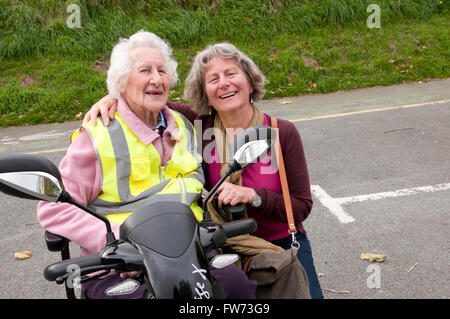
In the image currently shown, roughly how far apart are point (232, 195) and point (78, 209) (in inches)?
26.8

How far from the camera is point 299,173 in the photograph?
2336 millimetres

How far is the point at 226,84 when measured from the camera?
2.41 m

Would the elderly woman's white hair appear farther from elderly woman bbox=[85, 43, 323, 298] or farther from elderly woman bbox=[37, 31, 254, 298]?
elderly woman bbox=[85, 43, 323, 298]

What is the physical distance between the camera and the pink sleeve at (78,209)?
6.12 ft

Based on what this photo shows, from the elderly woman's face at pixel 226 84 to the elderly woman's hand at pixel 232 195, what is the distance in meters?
0.61

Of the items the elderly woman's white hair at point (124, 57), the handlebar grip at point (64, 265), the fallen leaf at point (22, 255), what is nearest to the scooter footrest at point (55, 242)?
the handlebar grip at point (64, 265)

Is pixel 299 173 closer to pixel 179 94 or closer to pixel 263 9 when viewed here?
pixel 179 94

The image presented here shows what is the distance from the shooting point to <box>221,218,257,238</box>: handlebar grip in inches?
63.6

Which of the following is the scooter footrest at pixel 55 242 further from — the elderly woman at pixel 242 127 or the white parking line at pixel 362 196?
→ the white parking line at pixel 362 196

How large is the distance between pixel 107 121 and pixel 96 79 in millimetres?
6746

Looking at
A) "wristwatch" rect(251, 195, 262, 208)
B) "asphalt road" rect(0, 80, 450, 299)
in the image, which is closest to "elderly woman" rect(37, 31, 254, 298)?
"wristwatch" rect(251, 195, 262, 208)

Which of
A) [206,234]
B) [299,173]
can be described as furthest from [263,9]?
[206,234]

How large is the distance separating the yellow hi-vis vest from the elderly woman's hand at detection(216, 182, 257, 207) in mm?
237

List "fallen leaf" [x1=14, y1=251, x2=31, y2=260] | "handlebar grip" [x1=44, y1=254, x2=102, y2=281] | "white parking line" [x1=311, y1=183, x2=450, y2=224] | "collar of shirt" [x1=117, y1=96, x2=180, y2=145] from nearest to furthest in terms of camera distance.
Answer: "handlebar grip" [x1=44, y1=254, x2=102, y2=281]
"collar of shirt" [x1=117, y1=96, x2=180, y2=145]
"fallen leaf" [x1=14, y1=251, x2=31, y2=260]
"white parking line" [x1=311, y1=183, x2=450, y2=224]
